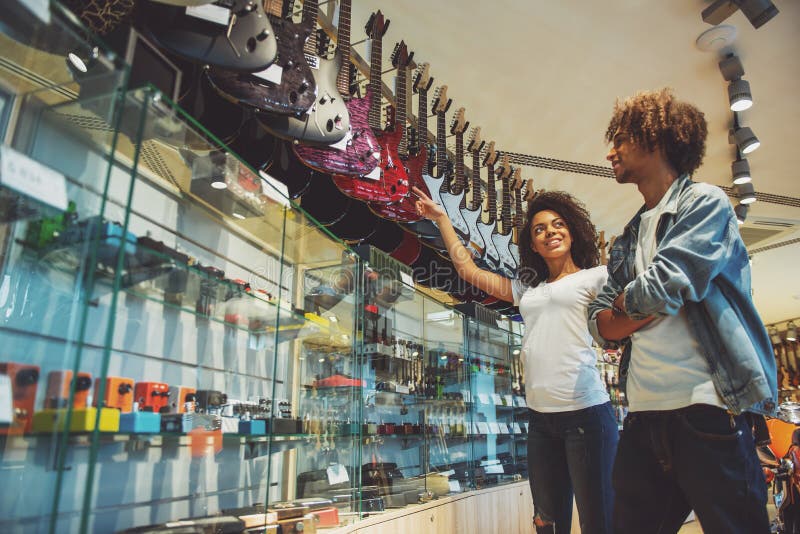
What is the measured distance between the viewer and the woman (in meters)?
1.69

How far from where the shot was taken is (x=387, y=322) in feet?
7.75

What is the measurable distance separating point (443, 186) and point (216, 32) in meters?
1.74

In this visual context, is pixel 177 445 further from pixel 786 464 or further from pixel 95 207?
pixel 786 464

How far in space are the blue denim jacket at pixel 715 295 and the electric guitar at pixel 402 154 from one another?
Result: 1.33 m

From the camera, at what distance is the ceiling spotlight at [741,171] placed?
4.18 meters

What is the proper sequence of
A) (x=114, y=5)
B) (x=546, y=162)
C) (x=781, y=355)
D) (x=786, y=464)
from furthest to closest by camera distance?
1. (x=781, y=355)
2. (x=546, y=162)
3. (x=786, y=464)
4. (x=114, y=5)

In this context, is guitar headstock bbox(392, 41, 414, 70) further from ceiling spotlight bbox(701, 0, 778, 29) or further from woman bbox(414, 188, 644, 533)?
ceiling spotlight bbox(701, 0, 778, 29)

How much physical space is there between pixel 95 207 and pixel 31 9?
0.38 metres

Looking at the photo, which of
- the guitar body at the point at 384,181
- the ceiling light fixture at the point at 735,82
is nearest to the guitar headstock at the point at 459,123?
A: the guitar body at the point at 384,181

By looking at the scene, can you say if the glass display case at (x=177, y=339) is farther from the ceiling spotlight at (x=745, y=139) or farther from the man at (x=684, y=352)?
the ceiling spotlight at (x=745, y=139)

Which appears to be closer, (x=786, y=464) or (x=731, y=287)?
(x=731, y=287)

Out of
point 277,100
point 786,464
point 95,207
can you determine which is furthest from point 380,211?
point 786,464

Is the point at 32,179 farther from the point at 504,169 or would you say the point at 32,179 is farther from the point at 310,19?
the point at 504,169

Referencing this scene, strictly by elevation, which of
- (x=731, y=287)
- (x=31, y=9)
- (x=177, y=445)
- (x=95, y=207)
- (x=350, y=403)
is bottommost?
(x=177, y=445)
